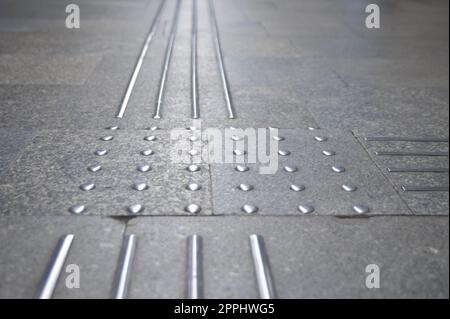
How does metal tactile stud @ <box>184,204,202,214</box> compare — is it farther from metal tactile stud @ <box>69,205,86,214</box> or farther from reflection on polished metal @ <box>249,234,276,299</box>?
metal tactile stud @ <box>69,205,86,214</box>

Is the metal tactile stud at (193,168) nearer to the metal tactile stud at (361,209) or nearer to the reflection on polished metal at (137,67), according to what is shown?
the metal tactile stud at (361,209)

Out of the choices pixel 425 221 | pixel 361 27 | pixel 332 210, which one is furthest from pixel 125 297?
pixel 361 27

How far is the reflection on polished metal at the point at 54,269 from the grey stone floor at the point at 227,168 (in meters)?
0.04

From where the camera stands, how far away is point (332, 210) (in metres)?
3.10

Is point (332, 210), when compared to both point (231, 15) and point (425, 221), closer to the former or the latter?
point (425, 221)

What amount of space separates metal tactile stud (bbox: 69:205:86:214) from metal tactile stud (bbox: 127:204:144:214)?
0.86ft

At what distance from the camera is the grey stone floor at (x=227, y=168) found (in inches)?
101

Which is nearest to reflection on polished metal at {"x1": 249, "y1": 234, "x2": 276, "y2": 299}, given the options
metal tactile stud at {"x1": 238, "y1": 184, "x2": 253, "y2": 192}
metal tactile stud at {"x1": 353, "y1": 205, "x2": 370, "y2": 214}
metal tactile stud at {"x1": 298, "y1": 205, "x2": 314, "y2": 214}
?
metal tactile stud at {"x1": 298, "y1": 205, "x2": 314, "y2": 214}

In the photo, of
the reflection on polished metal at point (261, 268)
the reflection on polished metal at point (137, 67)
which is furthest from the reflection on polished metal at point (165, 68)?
the reflection on polished metal at point (261, 268)

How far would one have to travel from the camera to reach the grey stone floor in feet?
8.44

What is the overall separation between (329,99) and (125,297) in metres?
3.38

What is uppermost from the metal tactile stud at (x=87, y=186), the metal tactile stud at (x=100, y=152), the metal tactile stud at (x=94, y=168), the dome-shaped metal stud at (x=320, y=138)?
the dome-shaped metal stud at (x=320, y=138)

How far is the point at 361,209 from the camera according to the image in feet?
10.2

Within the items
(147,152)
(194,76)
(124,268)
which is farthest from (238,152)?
(194,76)
